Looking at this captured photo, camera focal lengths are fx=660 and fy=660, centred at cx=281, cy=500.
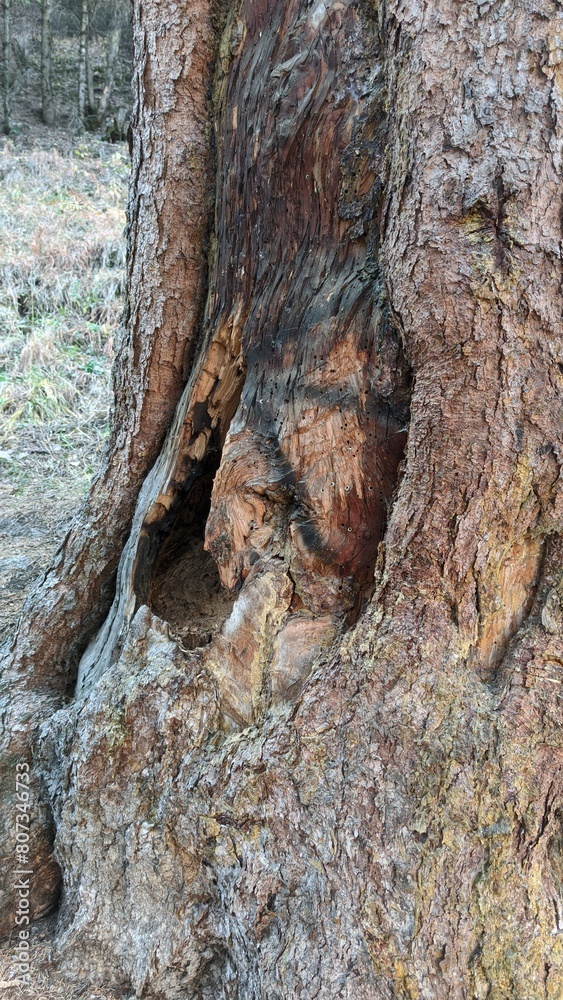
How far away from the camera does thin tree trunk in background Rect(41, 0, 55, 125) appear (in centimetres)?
1565

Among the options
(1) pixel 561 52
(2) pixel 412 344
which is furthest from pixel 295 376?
(1) pixel 561 52

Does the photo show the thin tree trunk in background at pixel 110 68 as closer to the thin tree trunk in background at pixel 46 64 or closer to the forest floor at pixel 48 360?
the thin tree trunk in background at pixel 46 64

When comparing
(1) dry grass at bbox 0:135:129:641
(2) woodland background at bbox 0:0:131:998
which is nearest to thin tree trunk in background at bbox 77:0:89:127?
(2) woodland background at bbox 0:0:131:998

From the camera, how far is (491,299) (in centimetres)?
137

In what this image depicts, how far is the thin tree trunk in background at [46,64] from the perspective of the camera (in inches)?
616

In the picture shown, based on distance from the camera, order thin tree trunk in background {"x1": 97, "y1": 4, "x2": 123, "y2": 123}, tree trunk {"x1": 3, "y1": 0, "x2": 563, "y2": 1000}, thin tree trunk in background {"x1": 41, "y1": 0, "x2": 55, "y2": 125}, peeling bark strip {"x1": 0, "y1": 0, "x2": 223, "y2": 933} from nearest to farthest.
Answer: tree trunk {"x1": 3, "y1": 0, "x2": 563, "y2": 1000} < peeling bark strip {"x1": 0, "y1": 0, "x2": 223, "y2": 933} < thin tree trunk in background {"x1": 41, "y1": 0, "x2": 55, "y2": 125} < thin tree trunk in background {"x1": 97, "y1": 4, "x2": 123, "y2": 123}

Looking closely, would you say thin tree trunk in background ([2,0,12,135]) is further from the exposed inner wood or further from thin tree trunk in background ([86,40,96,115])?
the exposed inner wood

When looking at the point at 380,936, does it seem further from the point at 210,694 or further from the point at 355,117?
the point at 355,117

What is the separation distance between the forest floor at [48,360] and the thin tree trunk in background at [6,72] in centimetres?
624

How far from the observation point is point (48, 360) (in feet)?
20.9

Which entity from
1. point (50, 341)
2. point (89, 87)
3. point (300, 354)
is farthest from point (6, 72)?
point (300, 354)

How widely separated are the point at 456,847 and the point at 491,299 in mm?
1159

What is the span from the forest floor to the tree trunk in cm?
58

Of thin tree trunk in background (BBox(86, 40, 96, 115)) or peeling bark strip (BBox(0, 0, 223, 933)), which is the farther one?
thin tree trunk in background (BBox(86, 40, 96, 115))
